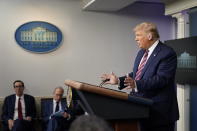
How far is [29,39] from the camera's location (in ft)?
17.6

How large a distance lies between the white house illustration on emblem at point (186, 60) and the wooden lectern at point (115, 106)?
9.02ft

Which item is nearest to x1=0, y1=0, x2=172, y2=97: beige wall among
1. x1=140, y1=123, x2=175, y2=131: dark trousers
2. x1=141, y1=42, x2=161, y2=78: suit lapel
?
x1=141, y1=42, x2=161, y2=78: suit lapel

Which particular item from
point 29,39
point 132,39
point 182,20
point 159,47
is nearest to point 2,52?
point 29,39

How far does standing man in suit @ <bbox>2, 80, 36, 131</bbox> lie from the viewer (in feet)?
15.3

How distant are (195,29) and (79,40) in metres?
2.11

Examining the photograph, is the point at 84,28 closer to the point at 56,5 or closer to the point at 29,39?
the point at 56,5

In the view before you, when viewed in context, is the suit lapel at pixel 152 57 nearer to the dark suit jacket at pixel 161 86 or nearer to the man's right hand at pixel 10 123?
the dark suit jacket at pixel 161 86

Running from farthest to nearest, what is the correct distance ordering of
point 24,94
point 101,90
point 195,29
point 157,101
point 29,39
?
point 29,39
point 24,94
point 195,29
point 157,101
point 101,90

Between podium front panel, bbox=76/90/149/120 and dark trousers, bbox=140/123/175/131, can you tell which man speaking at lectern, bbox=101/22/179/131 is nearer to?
dark trousers, bbox=140/123/175/131

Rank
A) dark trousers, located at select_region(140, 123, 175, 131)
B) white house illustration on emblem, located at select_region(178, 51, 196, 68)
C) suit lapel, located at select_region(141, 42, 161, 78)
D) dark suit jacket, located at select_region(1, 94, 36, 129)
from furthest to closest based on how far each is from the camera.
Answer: dark suit jacket, located at select_region(1, 94, 36, 129) < white house illustration on emblem, located at select_region(178, 51, 196, 68) < suit lapel, located at select_region(141, 42, 161, 78) < dark trousers, located at select_region(140, 123, 175, 131)

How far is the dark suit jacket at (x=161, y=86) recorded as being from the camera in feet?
6.70

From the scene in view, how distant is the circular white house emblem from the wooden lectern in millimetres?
3689

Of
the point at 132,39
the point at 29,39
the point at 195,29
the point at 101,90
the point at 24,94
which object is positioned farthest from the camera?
the point at 132,39

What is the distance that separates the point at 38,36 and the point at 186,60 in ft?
8.57
